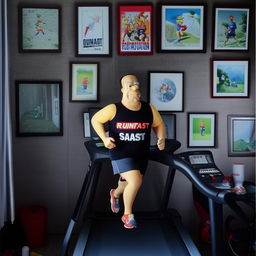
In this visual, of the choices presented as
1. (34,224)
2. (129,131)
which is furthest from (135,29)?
(34,224)

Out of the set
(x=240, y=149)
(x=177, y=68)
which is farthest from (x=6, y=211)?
(x=240, y=149)

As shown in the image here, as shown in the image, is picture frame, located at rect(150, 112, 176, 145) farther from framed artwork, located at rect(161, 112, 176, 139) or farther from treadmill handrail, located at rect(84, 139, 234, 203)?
treadmill handrail, located at rect(84, 139, 234, 203)

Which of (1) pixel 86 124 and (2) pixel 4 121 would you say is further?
(1) pixel 86 124

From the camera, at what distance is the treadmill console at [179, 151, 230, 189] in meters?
2.04

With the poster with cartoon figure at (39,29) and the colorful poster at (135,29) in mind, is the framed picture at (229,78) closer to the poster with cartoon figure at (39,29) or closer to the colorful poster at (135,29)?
the colorful poster at (135,29)

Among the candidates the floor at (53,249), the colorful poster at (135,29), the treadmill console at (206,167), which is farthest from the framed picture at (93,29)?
the floor at (53,249)

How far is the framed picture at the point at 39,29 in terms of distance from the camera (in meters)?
2.54

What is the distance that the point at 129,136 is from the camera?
1846 mm

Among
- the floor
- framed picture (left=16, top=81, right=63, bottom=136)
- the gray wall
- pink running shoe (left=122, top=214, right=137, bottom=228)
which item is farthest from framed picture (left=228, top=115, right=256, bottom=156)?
framed picture (left=16, top=81, right=63, bottom=136)

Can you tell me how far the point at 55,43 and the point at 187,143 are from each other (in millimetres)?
1246

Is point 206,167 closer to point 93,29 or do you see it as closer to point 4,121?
point 93,29

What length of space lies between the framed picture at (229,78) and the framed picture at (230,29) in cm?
11

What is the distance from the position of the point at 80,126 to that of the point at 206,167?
3.33 ft

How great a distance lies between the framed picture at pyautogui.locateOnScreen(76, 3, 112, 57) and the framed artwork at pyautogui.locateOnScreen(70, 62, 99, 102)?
95mm
